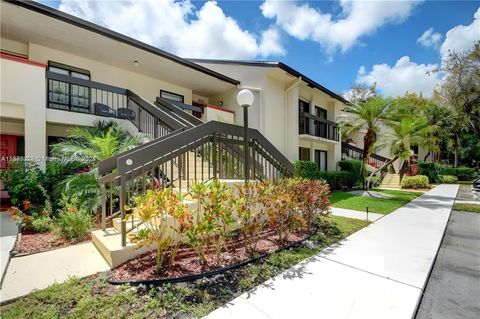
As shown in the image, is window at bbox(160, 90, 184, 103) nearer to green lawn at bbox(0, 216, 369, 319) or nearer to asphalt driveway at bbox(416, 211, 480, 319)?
green lawn at bbox(0, 216, 369, 319)

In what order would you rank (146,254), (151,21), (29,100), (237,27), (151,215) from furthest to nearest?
(237,27) → (151,21) → (29,100) → (146,254) → (151,215)

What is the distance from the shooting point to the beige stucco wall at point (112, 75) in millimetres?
9102

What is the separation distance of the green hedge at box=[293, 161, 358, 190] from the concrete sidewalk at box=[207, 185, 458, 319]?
6.29m

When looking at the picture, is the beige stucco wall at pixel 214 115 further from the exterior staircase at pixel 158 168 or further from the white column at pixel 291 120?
the white column at pixel 291 120

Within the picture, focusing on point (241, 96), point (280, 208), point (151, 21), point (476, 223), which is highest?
point (151, 21)

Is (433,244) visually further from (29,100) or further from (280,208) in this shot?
(29,100)

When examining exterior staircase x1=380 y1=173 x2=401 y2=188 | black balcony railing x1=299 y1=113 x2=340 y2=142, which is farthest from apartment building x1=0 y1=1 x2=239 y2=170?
exterior staircase x1=380 y1=173 x2=401 y2=188

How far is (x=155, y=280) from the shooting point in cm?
329

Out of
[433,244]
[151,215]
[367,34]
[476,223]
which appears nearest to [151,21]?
[151,215]

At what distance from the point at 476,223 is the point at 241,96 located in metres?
8.44

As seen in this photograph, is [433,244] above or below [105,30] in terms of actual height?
below

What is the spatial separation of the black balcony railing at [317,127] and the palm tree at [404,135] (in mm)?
3615

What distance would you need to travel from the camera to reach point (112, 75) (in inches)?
429

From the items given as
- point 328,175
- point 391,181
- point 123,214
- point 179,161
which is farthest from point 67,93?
point 391,181
